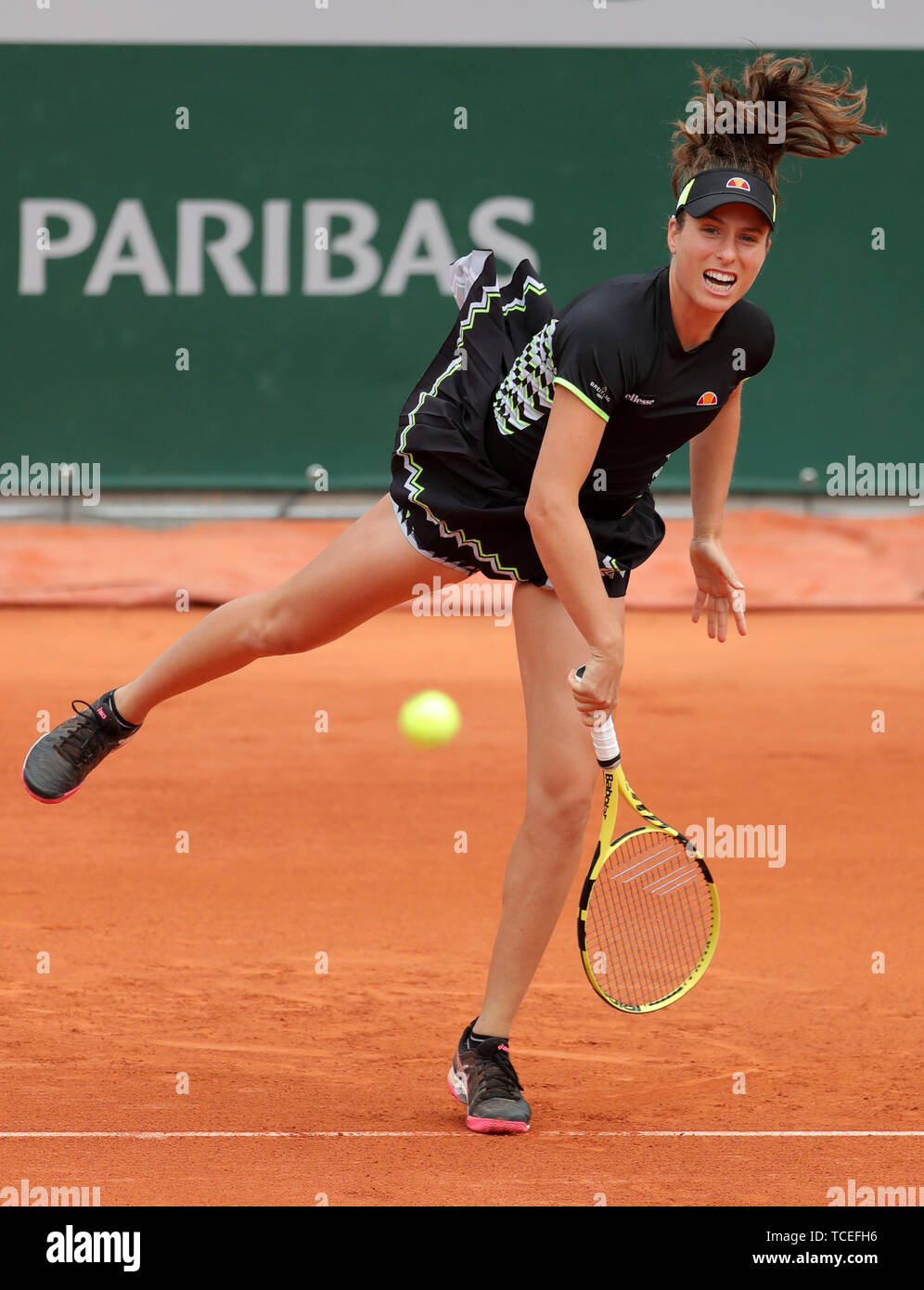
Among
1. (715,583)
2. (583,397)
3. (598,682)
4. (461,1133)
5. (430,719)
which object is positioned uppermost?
(430,719)

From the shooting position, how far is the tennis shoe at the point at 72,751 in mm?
3834

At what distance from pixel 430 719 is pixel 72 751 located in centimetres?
427

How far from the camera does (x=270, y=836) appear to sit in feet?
19.8

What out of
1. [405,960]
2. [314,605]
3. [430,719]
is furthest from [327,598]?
[430,719]

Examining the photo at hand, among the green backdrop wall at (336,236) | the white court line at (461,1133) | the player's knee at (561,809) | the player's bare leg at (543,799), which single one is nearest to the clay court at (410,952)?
the white court line at (461,1133)

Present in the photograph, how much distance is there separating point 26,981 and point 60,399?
825 centimetres

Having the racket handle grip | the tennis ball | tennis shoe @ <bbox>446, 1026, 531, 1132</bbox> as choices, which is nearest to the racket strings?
tennis shoe @ <bbox>446, 1026, 531, 1132</bbox>

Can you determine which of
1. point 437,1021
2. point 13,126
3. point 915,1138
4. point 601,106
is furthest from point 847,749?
point 13,126

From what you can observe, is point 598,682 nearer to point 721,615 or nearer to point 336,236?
point 721,615

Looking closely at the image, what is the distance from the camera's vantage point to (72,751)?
152 inches

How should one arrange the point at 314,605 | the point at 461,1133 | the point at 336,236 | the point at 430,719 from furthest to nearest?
the point at 336,236, the point at 430,719, the point at 314,605, the point at 461,1133

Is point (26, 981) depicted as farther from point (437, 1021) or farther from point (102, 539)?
point (102, 539)

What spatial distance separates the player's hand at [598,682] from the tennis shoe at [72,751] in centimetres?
128

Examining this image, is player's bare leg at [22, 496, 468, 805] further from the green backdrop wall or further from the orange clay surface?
the green backdrop wall
